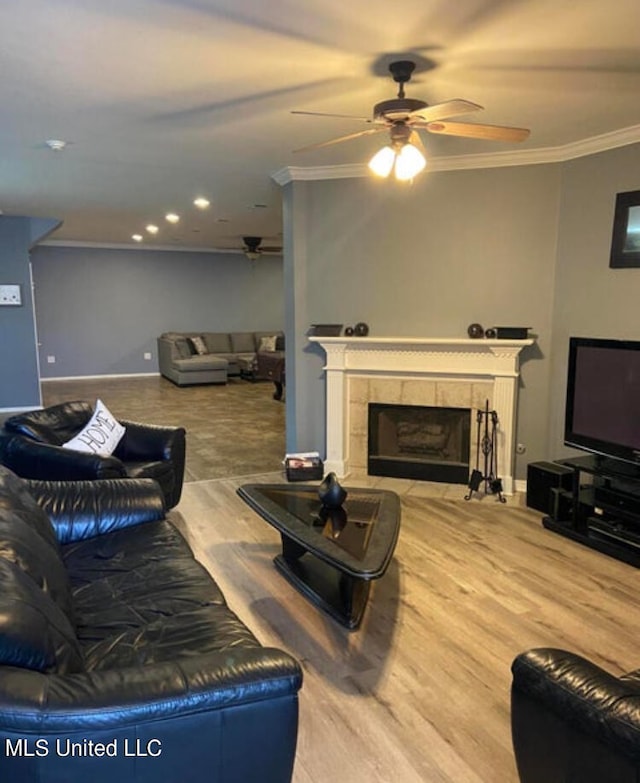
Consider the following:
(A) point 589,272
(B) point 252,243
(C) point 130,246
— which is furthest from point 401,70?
(C) point 130,246

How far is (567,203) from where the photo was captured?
419 centimetres

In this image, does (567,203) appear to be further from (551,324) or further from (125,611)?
(125,611)

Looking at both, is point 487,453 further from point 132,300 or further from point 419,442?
point 132,300

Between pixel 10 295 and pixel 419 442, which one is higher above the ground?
pixel 10 295

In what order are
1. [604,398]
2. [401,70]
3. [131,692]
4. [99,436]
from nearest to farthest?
[131,692]
[401,70]
[604,398]
[99,436]

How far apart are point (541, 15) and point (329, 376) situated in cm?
307

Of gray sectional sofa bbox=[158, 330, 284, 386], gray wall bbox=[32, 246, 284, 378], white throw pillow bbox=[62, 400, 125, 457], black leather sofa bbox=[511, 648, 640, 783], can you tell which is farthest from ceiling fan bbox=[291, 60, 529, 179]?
gray wall bbox=[32, 246, 284, 378]

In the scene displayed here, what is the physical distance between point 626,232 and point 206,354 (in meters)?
8.12

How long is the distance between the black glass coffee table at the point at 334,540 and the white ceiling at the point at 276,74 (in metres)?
2.11

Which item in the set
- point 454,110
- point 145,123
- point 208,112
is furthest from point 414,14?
point 145,123

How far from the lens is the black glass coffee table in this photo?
96.9 inches

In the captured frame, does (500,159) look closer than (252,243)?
Yes

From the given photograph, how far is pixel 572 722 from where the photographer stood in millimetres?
1353

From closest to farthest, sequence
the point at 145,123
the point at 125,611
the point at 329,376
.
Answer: the point at 125,611 → the point at 145,123 → the point at 329,376
